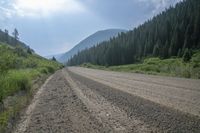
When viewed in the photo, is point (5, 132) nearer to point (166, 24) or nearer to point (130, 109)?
point (130, 109)

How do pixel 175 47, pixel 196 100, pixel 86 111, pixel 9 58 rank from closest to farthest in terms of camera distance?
pixel 86 111, pixel 196 100, pixel 9 58, pixel 175 47

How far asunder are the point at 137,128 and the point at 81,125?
1.84 meters

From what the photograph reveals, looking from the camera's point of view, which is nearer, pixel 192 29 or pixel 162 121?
pixel 162 121

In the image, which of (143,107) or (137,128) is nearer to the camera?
(137,128)

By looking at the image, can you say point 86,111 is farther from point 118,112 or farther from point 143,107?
point 143,107

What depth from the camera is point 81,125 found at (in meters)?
8.41

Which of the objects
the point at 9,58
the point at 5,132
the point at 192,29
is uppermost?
the point at 192,29

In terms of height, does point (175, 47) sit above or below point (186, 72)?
above

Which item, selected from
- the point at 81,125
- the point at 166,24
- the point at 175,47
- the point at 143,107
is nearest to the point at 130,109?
the point at 143,107

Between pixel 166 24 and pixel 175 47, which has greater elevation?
pixel 166 24

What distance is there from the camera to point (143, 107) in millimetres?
10820

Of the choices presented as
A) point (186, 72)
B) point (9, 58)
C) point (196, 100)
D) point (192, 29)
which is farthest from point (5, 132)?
point (192, 29)

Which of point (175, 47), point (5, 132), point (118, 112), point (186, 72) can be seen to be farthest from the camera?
point (175, 47)

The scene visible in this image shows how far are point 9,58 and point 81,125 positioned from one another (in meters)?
7.48
